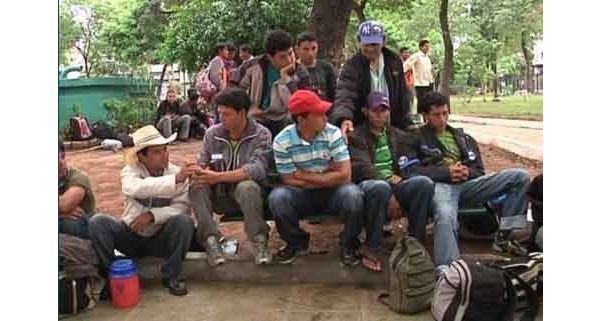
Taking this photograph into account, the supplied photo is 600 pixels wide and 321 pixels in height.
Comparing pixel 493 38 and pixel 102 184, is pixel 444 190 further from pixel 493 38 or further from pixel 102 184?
pixel 493 38

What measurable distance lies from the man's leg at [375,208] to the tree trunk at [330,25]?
4402 millimetres

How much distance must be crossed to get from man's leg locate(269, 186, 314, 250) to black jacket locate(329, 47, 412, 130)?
646 millimetres

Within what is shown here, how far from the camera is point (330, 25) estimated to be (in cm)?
795

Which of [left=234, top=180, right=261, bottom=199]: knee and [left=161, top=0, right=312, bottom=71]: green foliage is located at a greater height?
[left=161, top=0, right=312, bottom=71]: green foliage

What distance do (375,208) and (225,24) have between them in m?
9.66

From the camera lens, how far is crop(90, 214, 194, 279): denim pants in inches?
140

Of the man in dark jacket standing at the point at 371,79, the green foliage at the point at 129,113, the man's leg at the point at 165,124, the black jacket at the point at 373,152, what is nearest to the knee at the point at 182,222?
the black jacket at the point at 373,152

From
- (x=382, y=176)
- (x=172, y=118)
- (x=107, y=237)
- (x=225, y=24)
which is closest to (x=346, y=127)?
(x=382, y=176)

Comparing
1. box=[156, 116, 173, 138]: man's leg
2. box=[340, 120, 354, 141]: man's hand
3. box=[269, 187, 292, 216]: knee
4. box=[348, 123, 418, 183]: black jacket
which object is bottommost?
box=[269, 187, 292, 216]: knee

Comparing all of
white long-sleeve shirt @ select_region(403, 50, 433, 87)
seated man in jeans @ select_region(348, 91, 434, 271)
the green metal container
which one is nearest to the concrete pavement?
white long-sleeve shirt @ select_region(403, 50, 433, 87)

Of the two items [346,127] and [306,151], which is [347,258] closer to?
[306,151]

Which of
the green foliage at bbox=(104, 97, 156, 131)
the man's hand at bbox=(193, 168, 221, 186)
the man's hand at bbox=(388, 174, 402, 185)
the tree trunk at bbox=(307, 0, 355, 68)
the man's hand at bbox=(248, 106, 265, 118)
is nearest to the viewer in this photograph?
the man's hand at bbox=(193, 168, 221, 186)

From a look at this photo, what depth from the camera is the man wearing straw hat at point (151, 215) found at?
11.7ft

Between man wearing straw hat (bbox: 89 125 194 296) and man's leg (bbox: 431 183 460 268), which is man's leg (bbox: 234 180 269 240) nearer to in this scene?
man wearing straw hat (bbox: 89 125 194 296)
